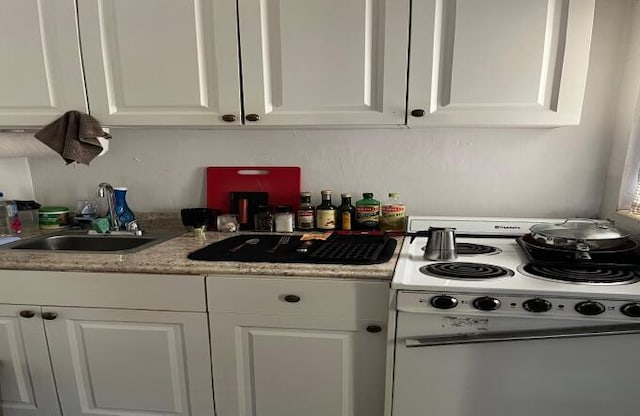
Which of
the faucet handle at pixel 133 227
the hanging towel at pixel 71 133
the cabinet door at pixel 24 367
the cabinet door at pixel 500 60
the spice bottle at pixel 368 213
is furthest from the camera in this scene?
the faucet handle at pixel 133 227

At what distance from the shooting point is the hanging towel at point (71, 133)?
4.94 feet

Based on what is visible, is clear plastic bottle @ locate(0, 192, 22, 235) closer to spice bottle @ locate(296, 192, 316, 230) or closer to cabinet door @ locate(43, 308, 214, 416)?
cabinet door @ locate(43, 308, 214, 416)

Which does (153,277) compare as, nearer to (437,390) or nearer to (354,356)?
(354,356)

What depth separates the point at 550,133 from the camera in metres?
1.63

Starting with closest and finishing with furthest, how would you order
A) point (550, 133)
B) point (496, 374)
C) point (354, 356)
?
1. point (496, 374)
2. point (354, 356)
3. point (550, 133)

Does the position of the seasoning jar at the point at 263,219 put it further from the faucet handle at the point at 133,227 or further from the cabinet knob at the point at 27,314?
the cabinet knob at the point at 27,314

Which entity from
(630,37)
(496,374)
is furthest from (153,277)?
(630,37)

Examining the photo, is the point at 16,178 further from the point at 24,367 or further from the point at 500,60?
the point at 500,60

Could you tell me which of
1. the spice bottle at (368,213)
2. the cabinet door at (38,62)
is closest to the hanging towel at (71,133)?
the cabinet door at (38,62)

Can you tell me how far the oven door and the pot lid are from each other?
0.32 m

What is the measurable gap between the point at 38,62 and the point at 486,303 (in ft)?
5.96

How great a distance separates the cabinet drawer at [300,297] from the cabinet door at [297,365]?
0.03 meters

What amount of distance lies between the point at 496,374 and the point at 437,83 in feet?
3.17

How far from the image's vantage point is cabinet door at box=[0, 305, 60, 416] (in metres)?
1.40
